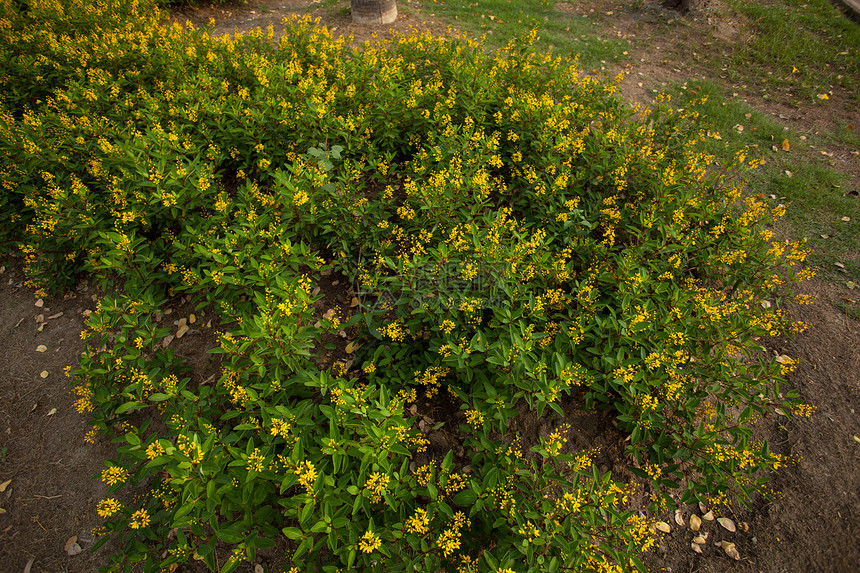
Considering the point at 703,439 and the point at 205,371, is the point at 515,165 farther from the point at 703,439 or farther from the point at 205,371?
the point at 205,371

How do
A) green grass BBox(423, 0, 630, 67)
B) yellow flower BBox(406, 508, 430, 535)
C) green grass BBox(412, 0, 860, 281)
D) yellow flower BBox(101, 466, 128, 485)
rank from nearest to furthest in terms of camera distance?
yellow flower BBox(406, 508, 430, 535), yellow flower BBox(101, 466, 128, 485), green grass BBox(412, 0, 860, 281), green grass BBox(423, 0, 630, 67)

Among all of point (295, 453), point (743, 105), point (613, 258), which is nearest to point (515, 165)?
point (613, 258)

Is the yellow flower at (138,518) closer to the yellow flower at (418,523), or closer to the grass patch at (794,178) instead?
the yellow flower at (418,523)

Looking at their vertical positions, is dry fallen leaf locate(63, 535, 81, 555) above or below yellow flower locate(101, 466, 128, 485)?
below

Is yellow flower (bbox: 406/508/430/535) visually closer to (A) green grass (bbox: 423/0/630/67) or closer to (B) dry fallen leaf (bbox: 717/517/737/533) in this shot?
(B) dry fallen leaf (bbox: 717/517/737/533)

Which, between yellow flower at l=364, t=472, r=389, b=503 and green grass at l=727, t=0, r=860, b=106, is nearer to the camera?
yellow flower at l=364, t=472, r=389, b=503

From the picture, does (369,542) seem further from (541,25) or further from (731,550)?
(541,25)

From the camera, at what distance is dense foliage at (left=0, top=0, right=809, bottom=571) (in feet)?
7.27

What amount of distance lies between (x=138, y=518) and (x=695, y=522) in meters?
3.51

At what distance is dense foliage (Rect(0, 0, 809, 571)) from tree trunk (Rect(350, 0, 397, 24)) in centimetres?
370

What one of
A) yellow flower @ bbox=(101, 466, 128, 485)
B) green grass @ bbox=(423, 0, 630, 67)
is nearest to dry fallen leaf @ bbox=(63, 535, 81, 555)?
yellow flower @ bbox=(101, 466, 128, 485)

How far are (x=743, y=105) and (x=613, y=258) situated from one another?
5.18m

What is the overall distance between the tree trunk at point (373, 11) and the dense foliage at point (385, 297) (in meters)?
3.70

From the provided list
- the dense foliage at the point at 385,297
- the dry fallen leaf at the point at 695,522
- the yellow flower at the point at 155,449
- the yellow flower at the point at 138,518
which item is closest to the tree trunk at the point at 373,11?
the dense foliage at the point at 385,297
